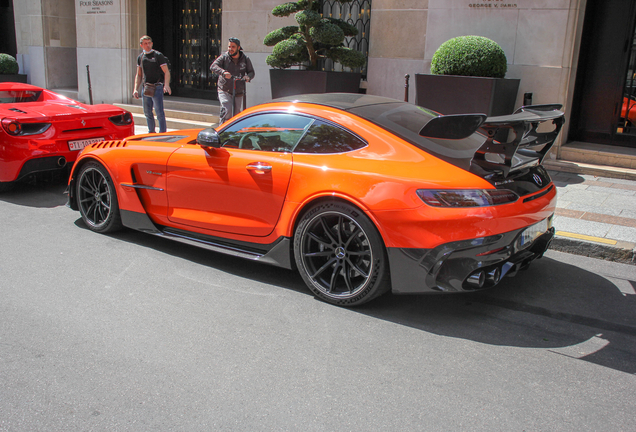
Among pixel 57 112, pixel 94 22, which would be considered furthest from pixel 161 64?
pixel 94 22

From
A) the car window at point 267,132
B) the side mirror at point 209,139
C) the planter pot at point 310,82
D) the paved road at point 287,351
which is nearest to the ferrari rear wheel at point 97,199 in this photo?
the paved road at point 287,351

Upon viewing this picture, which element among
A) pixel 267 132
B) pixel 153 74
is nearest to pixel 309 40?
pixel 153 74

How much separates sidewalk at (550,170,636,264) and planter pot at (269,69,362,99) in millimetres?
4348

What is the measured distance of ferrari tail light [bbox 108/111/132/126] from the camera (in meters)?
7.47

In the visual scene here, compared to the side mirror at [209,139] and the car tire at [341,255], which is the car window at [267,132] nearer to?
the side mirror at [209,139]

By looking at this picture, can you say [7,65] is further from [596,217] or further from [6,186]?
[596,217]

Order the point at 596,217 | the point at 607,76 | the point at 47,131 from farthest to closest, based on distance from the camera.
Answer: the point at 607,76 → the point at 47,131 → the point at 596,217

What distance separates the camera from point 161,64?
10312 mm

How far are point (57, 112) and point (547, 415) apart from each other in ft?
21.6

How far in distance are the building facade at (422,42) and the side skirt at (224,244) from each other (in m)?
6.86

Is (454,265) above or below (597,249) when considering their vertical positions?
above

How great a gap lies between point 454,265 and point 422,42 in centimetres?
814

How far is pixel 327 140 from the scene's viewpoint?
163 inches

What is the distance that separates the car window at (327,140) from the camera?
4.06 meters
